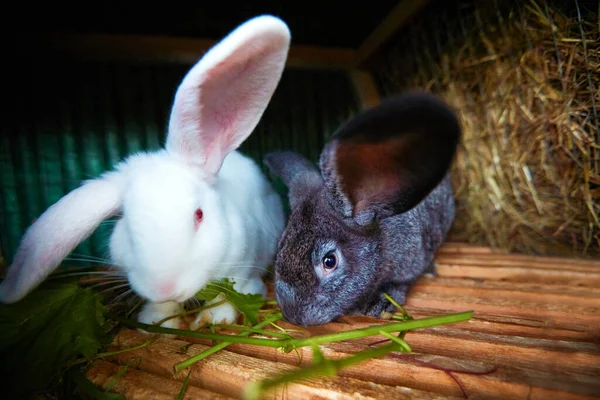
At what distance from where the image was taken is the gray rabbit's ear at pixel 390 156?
101cm

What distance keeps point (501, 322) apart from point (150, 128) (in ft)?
6.66

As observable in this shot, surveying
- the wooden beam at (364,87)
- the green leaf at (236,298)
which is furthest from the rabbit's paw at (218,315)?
the wooden beam at (364,87)

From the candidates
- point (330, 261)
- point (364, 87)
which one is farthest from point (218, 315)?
point (364, 87)

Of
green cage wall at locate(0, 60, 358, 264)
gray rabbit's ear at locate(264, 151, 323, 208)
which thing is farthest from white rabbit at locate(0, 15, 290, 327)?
green cage wall at locate(0, 60, 358, 264)

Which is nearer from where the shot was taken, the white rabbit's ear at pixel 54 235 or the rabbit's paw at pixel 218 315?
the white rabbit's ear at pixel 54 235

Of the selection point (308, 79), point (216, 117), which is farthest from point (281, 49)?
point (308, 79)

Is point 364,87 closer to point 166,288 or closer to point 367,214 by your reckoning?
point 367,214

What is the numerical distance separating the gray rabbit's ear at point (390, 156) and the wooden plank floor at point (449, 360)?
0.40 metres

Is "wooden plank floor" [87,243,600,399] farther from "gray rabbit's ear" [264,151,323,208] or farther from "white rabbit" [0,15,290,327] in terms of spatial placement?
"gray rabbit's ear" [264,151,323,208]

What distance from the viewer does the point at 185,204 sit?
1.17 m

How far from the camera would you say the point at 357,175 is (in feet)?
4.11

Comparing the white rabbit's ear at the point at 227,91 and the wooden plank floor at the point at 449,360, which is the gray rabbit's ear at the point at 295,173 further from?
the wooden plank floor at the point at 449,360

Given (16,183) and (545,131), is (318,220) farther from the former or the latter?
(16,183)

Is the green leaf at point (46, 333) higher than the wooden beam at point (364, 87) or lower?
lower
